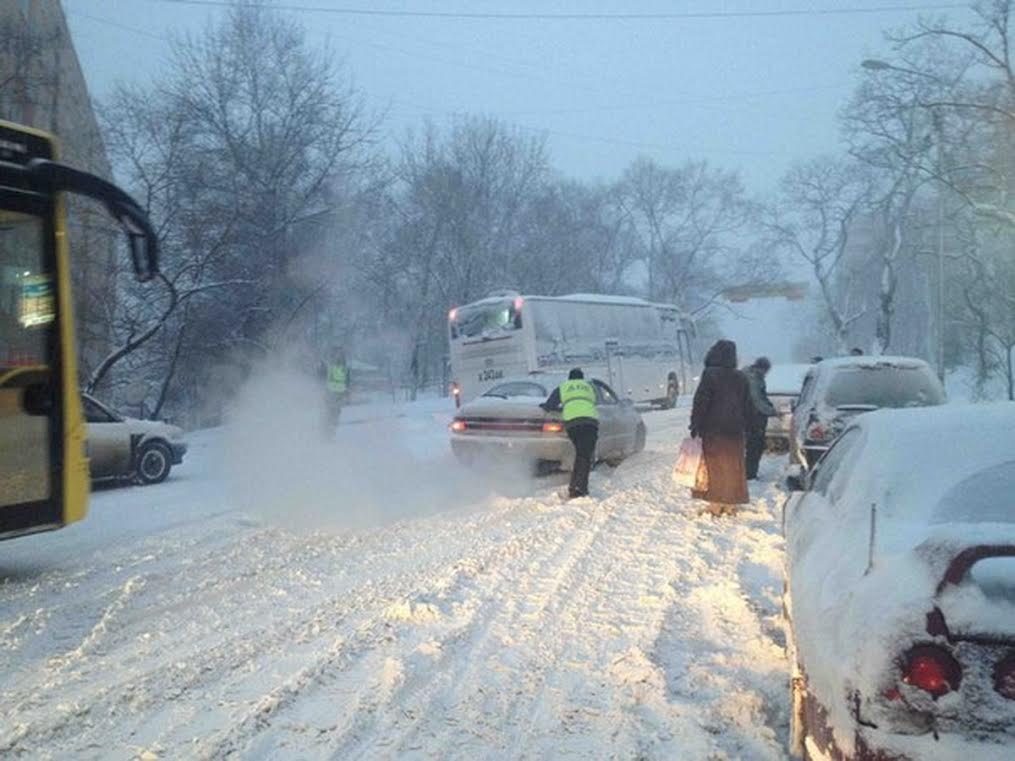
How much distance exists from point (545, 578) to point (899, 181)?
3389 centimetres

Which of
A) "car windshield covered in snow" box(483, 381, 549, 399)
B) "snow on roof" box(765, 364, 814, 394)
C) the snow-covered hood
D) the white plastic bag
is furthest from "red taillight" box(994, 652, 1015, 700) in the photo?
"snow on roof" box(765, 364, 814, 394)

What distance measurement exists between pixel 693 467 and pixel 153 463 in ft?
26.8

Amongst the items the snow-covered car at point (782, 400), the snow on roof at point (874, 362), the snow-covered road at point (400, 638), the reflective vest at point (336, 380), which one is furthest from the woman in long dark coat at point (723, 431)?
the reflective vest at point (336, 380)

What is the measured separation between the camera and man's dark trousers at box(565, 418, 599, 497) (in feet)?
34.8

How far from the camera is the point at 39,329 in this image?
6.45 m

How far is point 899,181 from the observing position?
3547 cm

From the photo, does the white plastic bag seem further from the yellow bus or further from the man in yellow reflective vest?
the yellow bus

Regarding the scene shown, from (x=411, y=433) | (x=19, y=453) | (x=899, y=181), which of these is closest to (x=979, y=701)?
(x=19, y=453)

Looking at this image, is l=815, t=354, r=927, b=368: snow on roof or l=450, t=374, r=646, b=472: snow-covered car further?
l=450, t=374, r=646, b=472: snow-covered car

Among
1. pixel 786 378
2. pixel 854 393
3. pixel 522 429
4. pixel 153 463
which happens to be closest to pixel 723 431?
pixel 854 393

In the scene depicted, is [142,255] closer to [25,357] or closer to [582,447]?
[25,357]

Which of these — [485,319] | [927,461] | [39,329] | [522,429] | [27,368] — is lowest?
[522,429]

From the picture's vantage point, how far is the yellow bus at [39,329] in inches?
244

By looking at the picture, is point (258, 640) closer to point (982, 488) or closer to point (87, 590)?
point (87, 590)
